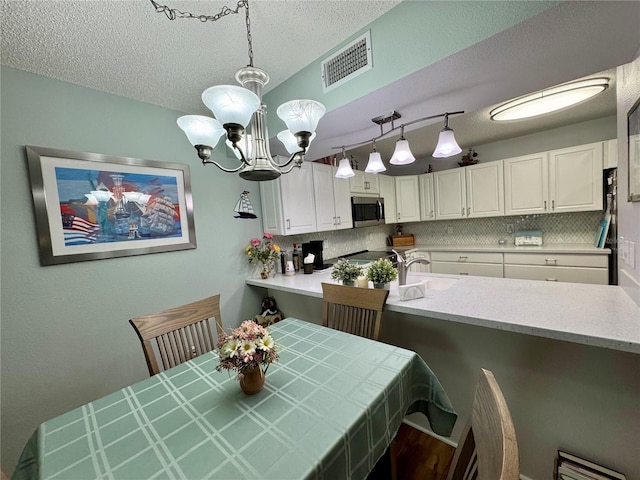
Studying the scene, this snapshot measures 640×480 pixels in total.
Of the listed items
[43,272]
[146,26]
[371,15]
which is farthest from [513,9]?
[43,272]

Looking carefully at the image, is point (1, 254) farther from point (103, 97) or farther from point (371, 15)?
point (371, 15)

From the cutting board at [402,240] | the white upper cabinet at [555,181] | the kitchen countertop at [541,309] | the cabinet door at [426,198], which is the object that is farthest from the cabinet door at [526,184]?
the kitchen countertop at [541,309]

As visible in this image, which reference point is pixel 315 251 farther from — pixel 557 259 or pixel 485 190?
pixel 557 259

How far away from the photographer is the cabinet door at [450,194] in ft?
11.9

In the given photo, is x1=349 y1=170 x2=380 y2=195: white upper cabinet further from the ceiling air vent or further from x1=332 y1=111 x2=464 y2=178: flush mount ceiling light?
the ceiling air vent

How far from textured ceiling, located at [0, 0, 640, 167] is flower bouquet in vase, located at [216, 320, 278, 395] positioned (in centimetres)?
134

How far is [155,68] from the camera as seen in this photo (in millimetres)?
1523

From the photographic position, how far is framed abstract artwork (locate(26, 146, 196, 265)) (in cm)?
152

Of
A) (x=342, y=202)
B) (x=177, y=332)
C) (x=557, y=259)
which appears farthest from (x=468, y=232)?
(x=177, y=332)

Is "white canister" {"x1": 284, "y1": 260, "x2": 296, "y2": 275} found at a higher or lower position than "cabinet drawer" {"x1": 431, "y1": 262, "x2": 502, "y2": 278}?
higher

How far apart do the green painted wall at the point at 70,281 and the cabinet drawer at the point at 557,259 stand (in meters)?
3.57

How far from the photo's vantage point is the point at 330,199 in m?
2.97

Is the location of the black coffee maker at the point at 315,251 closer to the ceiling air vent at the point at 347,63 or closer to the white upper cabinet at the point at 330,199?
the white upper cabinet at the point at 330,199

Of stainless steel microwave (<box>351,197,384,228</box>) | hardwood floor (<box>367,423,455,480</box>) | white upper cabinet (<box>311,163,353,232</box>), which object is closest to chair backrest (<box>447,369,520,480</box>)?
hardwood floor (<box>367,423,455,480</box>)
